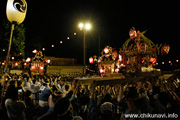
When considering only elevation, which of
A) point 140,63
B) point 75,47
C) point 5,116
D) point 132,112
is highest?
point 75,47

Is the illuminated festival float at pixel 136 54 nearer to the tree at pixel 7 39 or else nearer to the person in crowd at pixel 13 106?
the person in crowd at pixel 13 106

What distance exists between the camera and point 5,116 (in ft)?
11.7

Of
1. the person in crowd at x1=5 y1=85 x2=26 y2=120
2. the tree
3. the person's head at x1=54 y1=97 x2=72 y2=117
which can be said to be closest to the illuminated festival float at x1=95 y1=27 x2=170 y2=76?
the person in crowd at x1=5 y1=85 x2=26 y2=120

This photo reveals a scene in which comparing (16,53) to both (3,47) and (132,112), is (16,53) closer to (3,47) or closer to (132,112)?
(3,47)

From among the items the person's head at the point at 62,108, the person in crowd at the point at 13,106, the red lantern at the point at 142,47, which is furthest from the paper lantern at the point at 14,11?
the red lantern at the point at 142,47

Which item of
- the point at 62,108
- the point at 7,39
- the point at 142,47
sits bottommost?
the point at 62,108

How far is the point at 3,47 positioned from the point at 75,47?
14549 millimetres

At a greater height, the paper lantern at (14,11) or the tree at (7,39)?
the tree at (7,39)

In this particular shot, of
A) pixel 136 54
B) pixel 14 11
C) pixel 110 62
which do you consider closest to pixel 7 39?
pixel 110 62

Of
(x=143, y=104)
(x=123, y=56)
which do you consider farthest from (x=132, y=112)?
(x=123, y=56)

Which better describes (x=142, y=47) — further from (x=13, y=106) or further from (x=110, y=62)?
(x=13, y=106)

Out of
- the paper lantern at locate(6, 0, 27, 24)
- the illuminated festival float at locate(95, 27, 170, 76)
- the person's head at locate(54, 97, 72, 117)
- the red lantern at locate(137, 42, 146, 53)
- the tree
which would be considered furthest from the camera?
the tree

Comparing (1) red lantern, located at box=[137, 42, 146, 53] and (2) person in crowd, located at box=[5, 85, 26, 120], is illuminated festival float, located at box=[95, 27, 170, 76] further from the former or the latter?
(2) person in crowd, located at box=[5, 85, 26, 120]

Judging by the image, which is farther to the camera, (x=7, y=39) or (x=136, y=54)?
(x=7, y=39)
